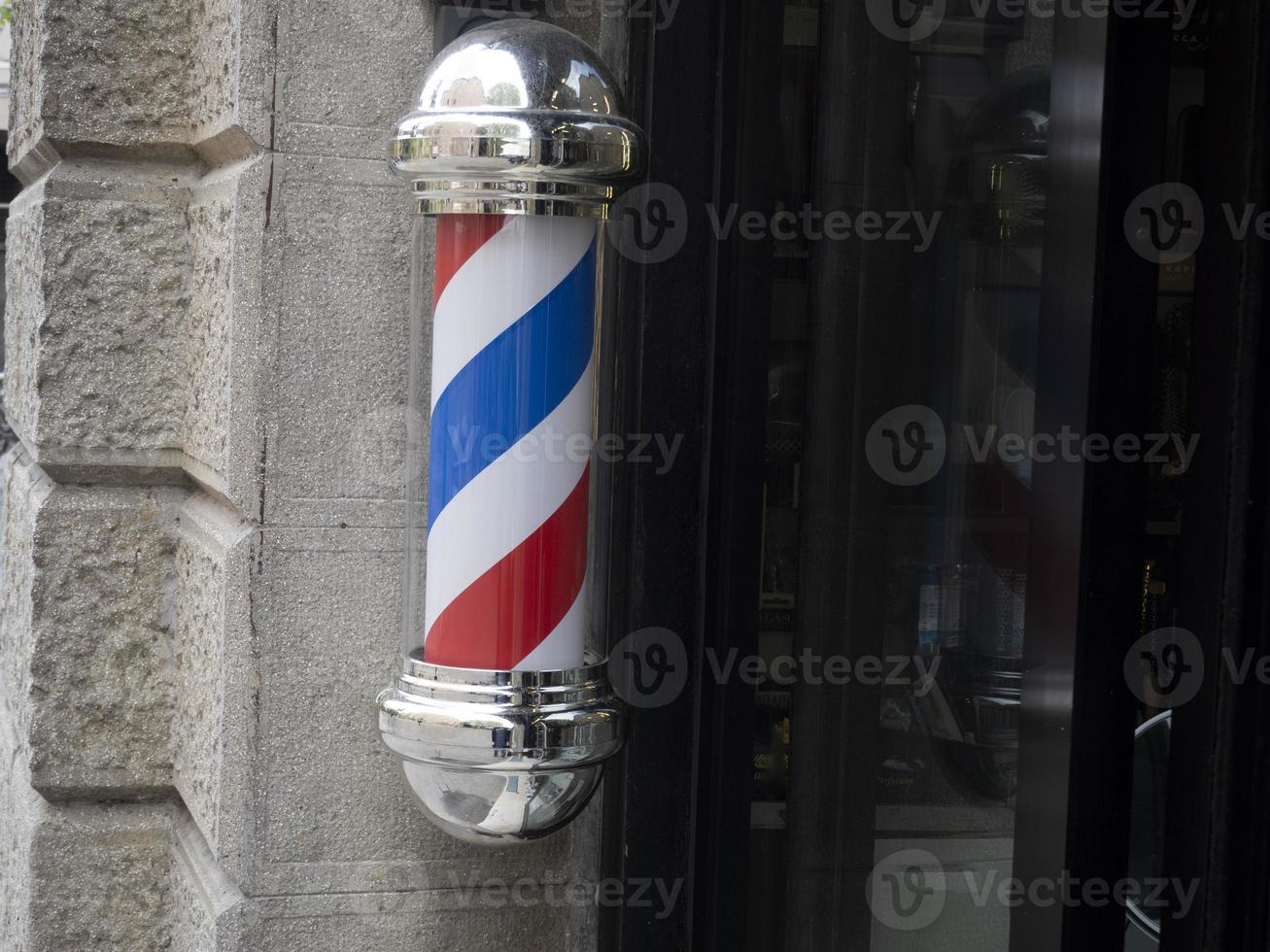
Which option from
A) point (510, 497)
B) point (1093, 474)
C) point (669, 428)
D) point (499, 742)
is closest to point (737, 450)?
point (669, 428)

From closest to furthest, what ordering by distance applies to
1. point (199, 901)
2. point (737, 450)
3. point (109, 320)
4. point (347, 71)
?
point (737, 450), point (347, 71), point (199, 901), point (109, 320)

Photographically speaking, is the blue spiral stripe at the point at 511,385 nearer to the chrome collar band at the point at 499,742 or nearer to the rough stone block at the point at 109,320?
the chrome collar band at the point at 499,742

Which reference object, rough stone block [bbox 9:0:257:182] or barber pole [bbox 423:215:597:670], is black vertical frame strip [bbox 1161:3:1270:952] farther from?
rough stone block [bbox 9:0:257:182]

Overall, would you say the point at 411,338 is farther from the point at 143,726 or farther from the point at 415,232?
the point at 143,726

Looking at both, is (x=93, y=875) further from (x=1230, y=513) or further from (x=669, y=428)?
(x=1230, y=513)

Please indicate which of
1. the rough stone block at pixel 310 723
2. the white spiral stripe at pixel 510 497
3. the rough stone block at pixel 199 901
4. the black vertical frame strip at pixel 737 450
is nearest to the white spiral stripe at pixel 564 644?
the white spiral stripe at pixel 510 497

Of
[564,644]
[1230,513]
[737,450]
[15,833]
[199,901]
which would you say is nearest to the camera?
[1230,513]

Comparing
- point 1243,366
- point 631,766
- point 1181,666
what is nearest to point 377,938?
point 631,766

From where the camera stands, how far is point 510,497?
4.92 feet

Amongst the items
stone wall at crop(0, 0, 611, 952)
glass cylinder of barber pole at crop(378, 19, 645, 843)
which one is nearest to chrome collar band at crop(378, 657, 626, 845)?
glass cylinder of barber pole at crop(378, 19, 645, 843)

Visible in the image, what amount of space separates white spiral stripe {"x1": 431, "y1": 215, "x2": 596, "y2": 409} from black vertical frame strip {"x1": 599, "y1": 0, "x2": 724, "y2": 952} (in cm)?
24

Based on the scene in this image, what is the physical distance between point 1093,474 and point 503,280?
67 centimetres

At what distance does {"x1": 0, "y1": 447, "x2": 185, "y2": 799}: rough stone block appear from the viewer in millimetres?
2125

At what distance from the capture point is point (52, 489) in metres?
2.15
